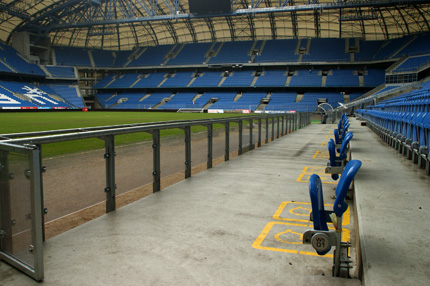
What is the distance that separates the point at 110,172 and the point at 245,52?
200 ft

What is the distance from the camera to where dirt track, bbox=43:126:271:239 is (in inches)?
158

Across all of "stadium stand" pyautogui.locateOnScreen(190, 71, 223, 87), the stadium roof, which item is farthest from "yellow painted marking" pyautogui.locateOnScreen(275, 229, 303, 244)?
"stadium stand" pyautogui.locateOnScreen(190, 71, 223, 87)

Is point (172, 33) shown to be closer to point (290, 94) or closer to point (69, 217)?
point (290, 94)

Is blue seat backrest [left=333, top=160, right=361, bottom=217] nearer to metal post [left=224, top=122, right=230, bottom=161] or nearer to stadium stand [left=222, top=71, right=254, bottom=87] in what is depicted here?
metal post [left=224, top=122, right=230, bottom=161]

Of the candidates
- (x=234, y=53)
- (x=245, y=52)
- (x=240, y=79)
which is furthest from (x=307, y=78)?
(x=234, y=53)

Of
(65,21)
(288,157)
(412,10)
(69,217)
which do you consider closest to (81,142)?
(69,217)

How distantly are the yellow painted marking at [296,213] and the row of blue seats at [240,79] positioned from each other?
50.5 m

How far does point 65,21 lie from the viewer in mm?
54250

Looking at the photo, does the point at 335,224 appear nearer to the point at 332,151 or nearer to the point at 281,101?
the point at 332,151

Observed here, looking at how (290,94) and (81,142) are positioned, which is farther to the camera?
(290,94)

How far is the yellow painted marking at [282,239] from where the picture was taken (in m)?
3.51

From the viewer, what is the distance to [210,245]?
3.59m

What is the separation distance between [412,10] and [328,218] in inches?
2092

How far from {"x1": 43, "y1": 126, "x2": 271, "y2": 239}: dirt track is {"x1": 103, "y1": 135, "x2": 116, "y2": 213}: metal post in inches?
2.8
